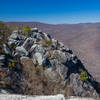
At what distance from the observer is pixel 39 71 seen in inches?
Answer: 523

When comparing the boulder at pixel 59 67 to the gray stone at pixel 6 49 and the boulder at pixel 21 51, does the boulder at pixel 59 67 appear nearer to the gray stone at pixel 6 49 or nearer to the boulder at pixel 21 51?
the boulder at pixel 21 51

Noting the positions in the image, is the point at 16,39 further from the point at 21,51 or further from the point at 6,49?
the point at 6,49

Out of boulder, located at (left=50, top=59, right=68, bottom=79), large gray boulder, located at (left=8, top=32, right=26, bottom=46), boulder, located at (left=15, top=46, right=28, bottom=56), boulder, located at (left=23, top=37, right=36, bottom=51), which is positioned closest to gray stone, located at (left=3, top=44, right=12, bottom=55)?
boulder, located at (left=15, top=46, right=28, bottom=56)

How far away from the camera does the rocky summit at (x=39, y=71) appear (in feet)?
38.0

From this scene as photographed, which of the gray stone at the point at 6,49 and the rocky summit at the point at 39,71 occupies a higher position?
the gray stone at the point at 6,49

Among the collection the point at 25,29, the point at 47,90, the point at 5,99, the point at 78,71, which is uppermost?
the point at 25,29

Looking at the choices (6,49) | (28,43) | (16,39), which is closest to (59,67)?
(28,43)

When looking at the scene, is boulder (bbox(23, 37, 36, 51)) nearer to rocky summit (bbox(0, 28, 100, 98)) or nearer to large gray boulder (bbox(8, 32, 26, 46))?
rocky summit (bbox(0, 28, 100, 98))

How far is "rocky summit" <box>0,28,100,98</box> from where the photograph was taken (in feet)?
38.0

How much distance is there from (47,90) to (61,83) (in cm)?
162

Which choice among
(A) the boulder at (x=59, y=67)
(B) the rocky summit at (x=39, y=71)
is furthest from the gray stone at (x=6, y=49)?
(A) the boulder at (x=59, y=67)

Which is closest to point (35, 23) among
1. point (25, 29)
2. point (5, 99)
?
point (25, 29)

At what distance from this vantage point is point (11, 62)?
494 inches

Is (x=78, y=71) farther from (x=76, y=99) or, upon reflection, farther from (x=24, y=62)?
(x=76, y=99)
